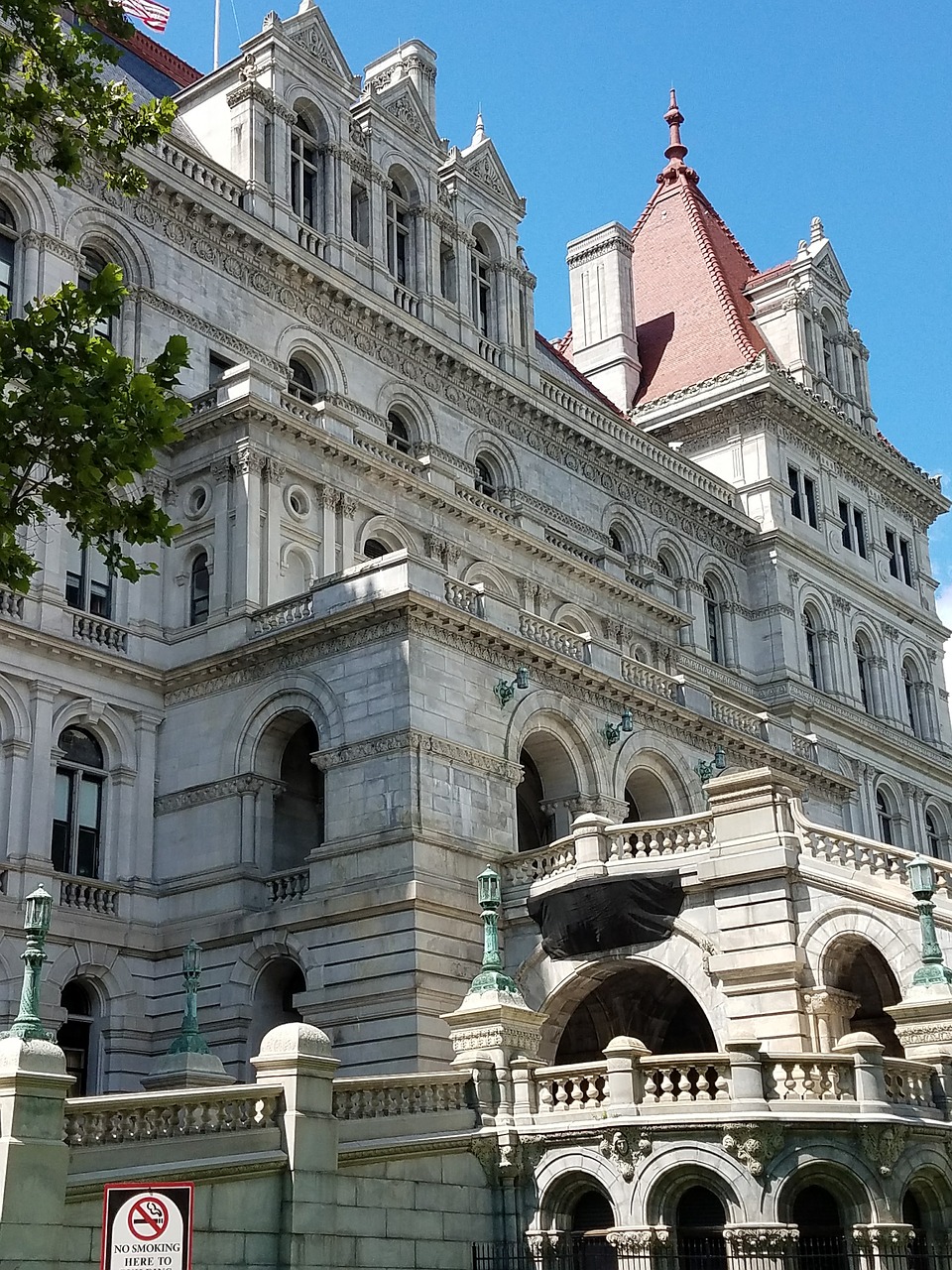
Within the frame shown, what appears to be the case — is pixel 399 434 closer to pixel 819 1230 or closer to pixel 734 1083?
pixel 734 1083

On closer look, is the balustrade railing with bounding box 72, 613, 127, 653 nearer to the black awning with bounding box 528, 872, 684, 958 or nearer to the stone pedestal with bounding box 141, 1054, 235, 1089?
the black awning with bounding box 528, 872, 684, 958

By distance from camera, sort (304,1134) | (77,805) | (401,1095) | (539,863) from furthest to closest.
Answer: (77,805), (539,863), (401,1095), (304,1134)

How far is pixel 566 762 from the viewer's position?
3412cm

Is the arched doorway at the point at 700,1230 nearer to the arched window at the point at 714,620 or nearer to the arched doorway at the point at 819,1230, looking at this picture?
the arched doorway at the point at 819,1230

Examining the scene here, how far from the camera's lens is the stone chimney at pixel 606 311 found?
192 feet

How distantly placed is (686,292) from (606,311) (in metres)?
4.36

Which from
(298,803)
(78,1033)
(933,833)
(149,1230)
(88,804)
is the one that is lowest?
(149,1230)

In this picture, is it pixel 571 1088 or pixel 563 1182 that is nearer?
pixel 563 1182

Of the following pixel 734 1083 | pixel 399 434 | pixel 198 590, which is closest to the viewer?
pixel 734 1083

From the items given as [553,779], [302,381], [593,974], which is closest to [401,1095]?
[593,974]

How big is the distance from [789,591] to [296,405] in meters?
23.4

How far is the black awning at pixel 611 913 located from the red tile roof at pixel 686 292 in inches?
1224

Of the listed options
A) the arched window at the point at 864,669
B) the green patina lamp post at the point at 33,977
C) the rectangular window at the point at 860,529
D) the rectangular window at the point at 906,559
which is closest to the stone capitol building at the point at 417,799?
the green patina lamp post at the point at 33,977

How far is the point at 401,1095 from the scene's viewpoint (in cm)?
2272
